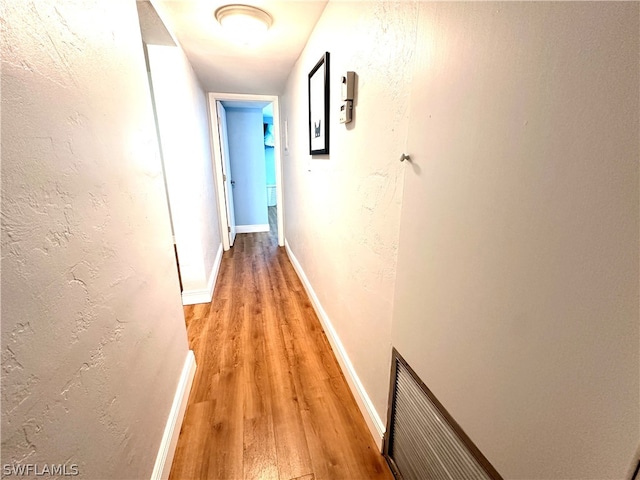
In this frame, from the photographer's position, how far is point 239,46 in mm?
2086

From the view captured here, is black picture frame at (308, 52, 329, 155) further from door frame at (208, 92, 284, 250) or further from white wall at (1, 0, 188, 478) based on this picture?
door frame at (208, 92, 284, 250)

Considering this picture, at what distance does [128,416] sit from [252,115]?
4609 mm

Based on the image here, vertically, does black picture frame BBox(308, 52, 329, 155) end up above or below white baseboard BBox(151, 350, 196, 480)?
above

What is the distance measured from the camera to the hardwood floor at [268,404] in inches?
46.9

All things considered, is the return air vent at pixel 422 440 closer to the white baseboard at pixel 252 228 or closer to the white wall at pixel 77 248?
the white wall at pixel 77 248

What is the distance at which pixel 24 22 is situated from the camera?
0.55 meters

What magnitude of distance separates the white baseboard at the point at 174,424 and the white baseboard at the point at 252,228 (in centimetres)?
360

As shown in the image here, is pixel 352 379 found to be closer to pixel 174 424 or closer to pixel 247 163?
pixel 174 424

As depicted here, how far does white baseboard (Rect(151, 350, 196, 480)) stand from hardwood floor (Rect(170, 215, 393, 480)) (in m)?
0.04

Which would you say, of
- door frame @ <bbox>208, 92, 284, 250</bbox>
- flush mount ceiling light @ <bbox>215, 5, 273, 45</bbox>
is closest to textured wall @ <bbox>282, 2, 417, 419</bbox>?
flush mount ceiling light @ <bbox>215, 5, 273, 45</bbox>

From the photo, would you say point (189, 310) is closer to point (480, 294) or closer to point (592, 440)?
point (480, 294)

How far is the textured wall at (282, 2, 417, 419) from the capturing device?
0.98m

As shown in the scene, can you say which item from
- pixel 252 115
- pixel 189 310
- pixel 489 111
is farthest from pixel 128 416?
pixel 252 115

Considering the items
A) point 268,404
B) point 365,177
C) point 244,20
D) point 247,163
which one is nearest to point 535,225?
point 365,177
